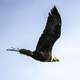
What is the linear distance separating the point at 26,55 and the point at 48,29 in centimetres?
246

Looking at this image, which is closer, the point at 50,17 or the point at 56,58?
the point at 50,17

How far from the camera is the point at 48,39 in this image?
2655 centimetres

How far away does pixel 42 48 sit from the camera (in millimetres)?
26750

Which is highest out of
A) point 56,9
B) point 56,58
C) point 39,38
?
point 56,9

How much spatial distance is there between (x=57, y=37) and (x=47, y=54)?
156 centimetres

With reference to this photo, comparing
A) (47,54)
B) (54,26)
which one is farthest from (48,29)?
(47,54)

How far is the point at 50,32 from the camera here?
26.2 metres

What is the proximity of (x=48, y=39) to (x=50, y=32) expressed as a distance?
63cm

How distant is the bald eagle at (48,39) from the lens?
25.7m

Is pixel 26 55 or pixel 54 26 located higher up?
pixel 54 26

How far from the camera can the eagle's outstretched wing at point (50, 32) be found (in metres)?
25.7

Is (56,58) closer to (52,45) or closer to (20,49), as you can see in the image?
(52,45)

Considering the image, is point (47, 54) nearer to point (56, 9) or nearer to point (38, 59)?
point (38, 59)

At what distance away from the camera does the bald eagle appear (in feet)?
84.3
